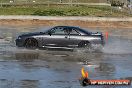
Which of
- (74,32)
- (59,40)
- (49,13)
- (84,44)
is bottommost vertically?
(49,13)

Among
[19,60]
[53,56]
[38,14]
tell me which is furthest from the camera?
[38,14]

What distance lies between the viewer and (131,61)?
22.1 meters

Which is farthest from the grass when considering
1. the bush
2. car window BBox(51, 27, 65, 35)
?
car window BBox(51, 27, 65, 35)

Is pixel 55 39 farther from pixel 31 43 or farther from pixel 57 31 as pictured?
pixel 31 43

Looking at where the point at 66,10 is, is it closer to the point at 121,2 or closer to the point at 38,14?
the point at 38,14

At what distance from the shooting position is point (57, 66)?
766 inches

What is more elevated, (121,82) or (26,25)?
(121,82)

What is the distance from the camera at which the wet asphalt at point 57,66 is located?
51.4ft

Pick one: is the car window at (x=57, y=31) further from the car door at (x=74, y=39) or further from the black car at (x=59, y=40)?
the car door at (x=74, y=39)

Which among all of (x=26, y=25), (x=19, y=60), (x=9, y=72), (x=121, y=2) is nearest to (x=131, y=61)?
(x=19, y=60)

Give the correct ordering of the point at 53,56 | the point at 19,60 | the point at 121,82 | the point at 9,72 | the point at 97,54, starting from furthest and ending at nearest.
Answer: the point at 97,54 → the point at 53,56 → the point at 19,60 → the point at 9,72 → the point at 121,82

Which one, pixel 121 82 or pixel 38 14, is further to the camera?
pixel 38 14

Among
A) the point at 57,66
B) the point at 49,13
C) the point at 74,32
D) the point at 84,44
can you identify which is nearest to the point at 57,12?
the point at 49,13

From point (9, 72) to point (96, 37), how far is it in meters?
9.23
